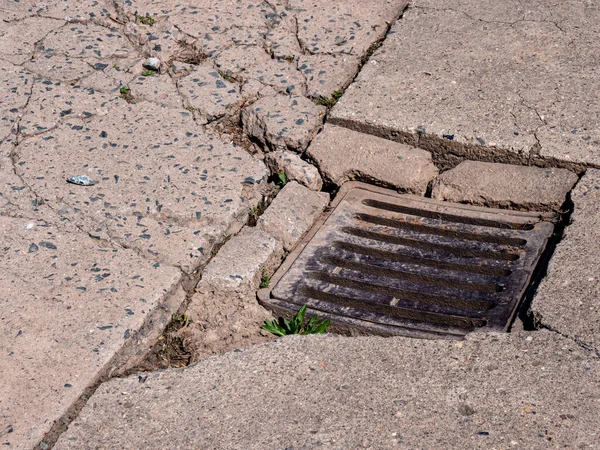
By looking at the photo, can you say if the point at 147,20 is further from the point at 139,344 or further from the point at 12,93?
the point at 139,344

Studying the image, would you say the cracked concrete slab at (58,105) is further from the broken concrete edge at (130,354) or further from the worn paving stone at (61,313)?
the broken concrete edge at (130,354)

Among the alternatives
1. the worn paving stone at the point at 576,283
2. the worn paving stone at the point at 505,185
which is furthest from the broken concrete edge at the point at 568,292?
the worn paving stone at the point at 505,185

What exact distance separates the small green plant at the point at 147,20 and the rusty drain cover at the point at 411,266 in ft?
4.25

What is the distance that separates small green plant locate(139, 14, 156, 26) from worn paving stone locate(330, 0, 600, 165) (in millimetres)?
986

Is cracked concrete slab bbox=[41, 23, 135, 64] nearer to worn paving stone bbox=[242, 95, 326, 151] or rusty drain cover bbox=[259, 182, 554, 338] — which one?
worn paving stone bbox=[242, 95, 326, 151]

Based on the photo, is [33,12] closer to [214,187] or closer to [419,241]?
[214,187]

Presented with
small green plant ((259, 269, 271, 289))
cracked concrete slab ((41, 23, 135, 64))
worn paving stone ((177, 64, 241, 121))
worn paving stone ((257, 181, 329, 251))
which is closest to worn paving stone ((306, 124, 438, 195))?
worn paving stone ((257, 181, 329, 251))

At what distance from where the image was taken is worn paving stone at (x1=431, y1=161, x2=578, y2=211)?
101 inches

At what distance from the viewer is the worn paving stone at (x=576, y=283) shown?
2.07 m

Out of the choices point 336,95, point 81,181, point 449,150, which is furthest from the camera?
point 336,95

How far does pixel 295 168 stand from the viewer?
278cm

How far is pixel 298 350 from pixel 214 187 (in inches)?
30.7

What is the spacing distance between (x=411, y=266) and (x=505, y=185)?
1.53 ft

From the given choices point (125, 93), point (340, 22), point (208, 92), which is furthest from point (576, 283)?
point (125, 93)
